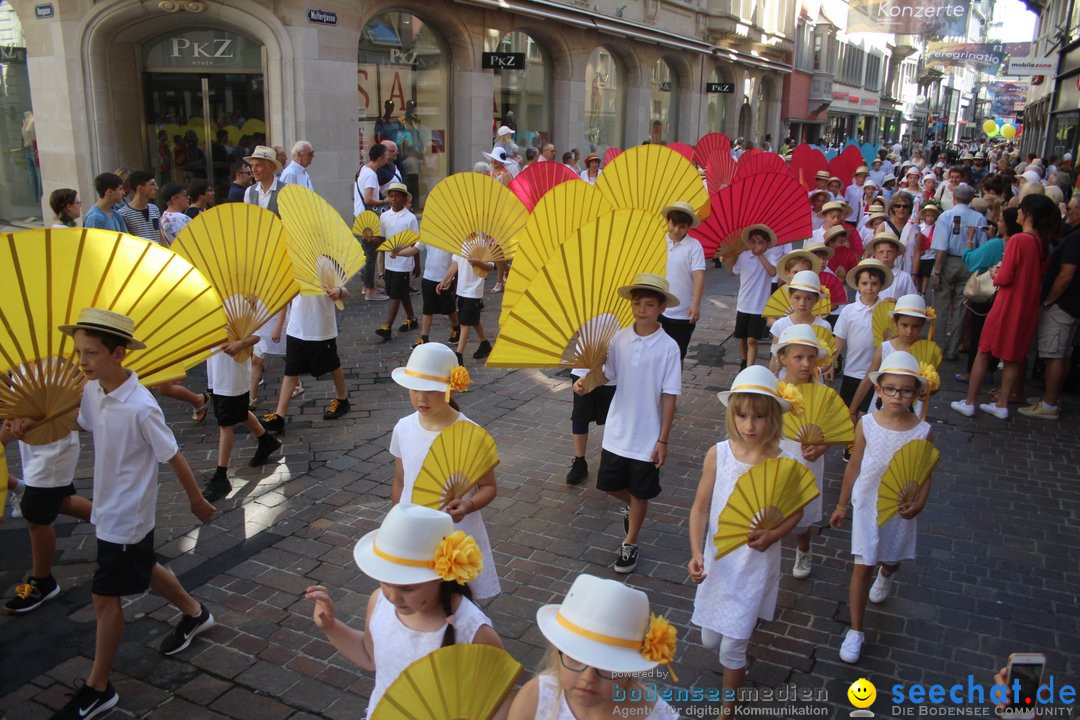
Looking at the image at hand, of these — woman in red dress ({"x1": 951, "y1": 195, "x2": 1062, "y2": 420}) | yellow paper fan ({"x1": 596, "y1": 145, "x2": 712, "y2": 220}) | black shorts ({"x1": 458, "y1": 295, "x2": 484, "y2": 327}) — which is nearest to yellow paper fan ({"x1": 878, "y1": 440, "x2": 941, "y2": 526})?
woman in red dress ({"x1": 951, "y1": 195, "x2": 1062, "y2": 420})

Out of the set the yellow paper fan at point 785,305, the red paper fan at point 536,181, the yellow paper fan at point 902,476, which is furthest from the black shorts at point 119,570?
the red paper fan at point 536,181

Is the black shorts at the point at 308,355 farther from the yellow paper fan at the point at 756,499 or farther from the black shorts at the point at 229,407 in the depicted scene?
the yellow paper fan at the point at 756,499

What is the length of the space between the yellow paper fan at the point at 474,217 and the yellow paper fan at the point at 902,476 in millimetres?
4844

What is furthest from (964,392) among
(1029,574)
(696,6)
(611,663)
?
(696,6)

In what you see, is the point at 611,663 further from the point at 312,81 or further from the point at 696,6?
the point at 696,6

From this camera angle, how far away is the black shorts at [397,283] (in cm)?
997

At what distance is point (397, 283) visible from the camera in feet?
32.8

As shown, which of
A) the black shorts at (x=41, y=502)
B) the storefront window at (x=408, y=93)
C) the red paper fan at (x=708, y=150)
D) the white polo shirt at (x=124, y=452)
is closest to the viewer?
the white polo shirt at (x=124, y=452)

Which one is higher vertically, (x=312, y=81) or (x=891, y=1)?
(x=891, y=1)

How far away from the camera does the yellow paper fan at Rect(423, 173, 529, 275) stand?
8.20m

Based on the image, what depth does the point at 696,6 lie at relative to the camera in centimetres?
2873

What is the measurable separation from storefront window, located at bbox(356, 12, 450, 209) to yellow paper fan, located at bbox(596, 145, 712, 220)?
871 cm

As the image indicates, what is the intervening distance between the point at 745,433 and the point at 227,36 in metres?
14.3

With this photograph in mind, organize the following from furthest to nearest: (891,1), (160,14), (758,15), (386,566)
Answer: (758,15) < (891,1) < (160,14) < (386,566)
